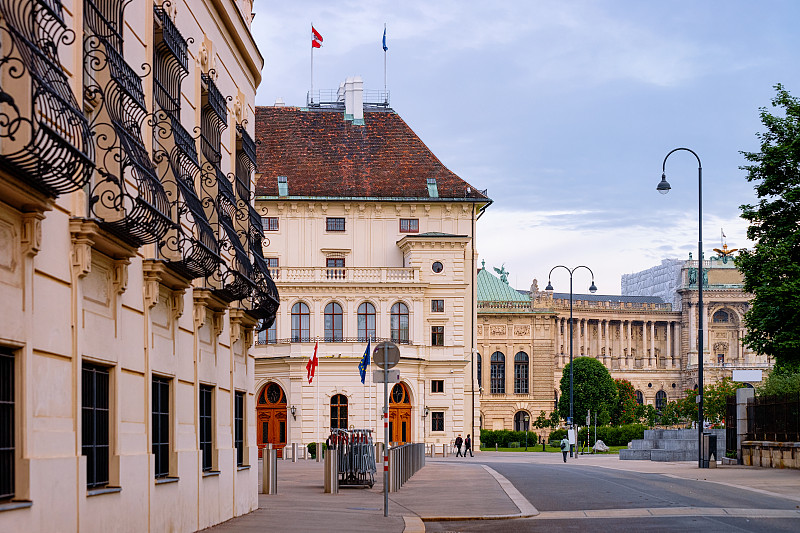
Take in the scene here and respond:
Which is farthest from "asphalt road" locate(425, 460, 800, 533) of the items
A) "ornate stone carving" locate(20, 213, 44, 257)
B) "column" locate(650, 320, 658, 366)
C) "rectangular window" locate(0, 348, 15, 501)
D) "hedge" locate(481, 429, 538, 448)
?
"column" locate(650, 320, 658, 366)

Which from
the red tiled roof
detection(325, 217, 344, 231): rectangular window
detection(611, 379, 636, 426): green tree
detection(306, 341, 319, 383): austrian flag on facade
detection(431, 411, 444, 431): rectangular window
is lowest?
detection(611, 379, 636, 426): green tree

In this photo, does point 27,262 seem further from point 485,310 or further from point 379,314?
point 485,310

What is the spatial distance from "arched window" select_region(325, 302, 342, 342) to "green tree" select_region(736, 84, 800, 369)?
32.6m

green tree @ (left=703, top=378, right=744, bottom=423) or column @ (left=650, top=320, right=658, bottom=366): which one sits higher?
column @ (left=650, top=320, right=658, bottom=366)

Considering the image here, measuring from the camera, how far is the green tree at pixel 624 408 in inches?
4924

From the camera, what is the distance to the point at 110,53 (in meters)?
13.0

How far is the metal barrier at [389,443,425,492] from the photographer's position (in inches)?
1168

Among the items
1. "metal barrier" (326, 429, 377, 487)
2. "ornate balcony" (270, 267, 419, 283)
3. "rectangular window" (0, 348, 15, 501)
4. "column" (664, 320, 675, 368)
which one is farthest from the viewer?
"column" (664, 320, 675, 368)

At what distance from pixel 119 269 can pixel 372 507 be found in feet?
39.1

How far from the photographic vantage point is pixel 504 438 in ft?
356

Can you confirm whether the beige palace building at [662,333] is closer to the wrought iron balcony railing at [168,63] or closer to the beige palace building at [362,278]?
the beige palace building at [362,278]

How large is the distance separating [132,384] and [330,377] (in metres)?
57.6

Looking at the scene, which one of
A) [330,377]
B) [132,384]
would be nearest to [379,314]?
[330,377]

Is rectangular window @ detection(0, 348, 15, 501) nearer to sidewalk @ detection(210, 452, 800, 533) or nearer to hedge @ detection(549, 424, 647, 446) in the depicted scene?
sidewalk @ detection(210, 452, 800, 533)
